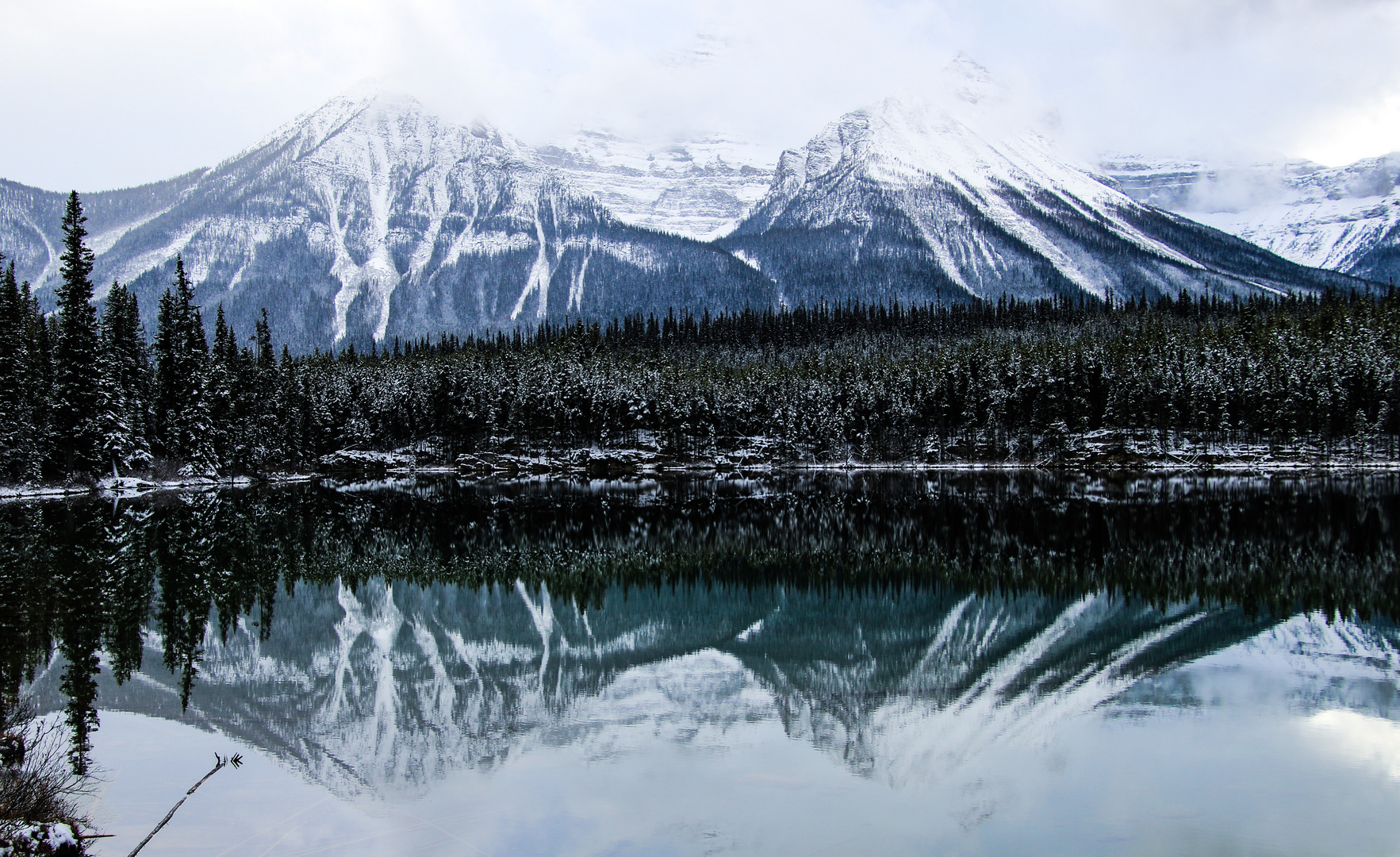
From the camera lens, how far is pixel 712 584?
35344 millimetres

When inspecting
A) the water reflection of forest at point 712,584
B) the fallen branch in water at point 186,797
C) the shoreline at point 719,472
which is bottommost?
the shoreline at point 719,472

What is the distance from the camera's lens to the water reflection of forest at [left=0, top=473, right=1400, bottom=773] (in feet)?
74.3

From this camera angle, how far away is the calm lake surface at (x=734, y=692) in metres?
13.6

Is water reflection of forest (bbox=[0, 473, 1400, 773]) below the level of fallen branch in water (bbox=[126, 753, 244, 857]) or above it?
below

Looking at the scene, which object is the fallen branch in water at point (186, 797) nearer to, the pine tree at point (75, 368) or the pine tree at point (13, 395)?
the pine tree at point (75, 368)

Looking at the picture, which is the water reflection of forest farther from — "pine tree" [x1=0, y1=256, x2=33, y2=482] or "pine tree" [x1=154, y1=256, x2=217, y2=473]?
"pine tree" [x1=154, y1=256, x2=217, y2=473]

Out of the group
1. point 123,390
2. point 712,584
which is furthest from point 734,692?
point 123,390

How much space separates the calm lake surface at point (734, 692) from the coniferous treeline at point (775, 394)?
56360 millimetres

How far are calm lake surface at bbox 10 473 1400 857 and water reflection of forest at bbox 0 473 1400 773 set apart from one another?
0.73 feet

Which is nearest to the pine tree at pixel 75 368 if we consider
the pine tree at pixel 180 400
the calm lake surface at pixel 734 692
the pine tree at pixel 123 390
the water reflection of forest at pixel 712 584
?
the pine tree at pixel 123 390

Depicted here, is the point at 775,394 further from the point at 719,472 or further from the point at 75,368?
the point at 75,368

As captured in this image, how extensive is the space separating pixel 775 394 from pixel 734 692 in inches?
4766

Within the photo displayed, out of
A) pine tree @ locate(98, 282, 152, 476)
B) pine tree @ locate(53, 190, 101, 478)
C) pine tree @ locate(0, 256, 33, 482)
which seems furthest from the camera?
pine tree @ locate(98, 282, 152, 476)

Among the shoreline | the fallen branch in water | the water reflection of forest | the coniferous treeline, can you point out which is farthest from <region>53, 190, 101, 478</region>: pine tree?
the fallen branch in water
